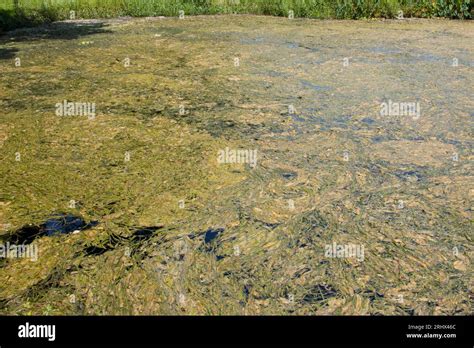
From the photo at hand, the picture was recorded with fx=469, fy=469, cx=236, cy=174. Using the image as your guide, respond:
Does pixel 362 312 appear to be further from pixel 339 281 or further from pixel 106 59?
pixel 106 59

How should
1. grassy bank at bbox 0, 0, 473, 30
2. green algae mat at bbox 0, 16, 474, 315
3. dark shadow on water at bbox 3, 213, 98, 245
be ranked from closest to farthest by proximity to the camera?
green algae mat at bbox 0, 16, 474, 315 → dark shadow on water at bbox 3, 213, 98, 245 → grassy bank at bbox 0, 0, 473, 30

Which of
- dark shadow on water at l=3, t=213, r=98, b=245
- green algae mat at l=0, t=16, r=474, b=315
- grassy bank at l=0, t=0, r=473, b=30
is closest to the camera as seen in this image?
green algae mat at l=0, t=16, r=474, b=315

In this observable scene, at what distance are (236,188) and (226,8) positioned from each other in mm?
8534

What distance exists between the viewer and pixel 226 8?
34.5 ft

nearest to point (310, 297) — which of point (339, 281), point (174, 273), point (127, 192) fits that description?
point (339, 281)

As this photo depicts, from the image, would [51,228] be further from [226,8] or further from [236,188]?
[226,8]

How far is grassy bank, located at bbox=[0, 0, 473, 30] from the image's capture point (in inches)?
368

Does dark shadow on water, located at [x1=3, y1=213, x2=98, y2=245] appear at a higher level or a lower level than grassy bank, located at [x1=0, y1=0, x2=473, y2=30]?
lower

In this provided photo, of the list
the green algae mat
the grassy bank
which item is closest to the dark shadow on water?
the green algae mat

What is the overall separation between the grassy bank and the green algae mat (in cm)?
411

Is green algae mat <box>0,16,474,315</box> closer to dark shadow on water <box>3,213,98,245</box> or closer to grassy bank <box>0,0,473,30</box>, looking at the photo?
dark shadow on water <box>3,213,98,245</box>

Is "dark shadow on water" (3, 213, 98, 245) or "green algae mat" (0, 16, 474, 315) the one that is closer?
"green algae mat" (0, 16, 474, 315)

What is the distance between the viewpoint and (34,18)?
9359mm

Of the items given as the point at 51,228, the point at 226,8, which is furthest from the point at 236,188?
the point at 226,8
